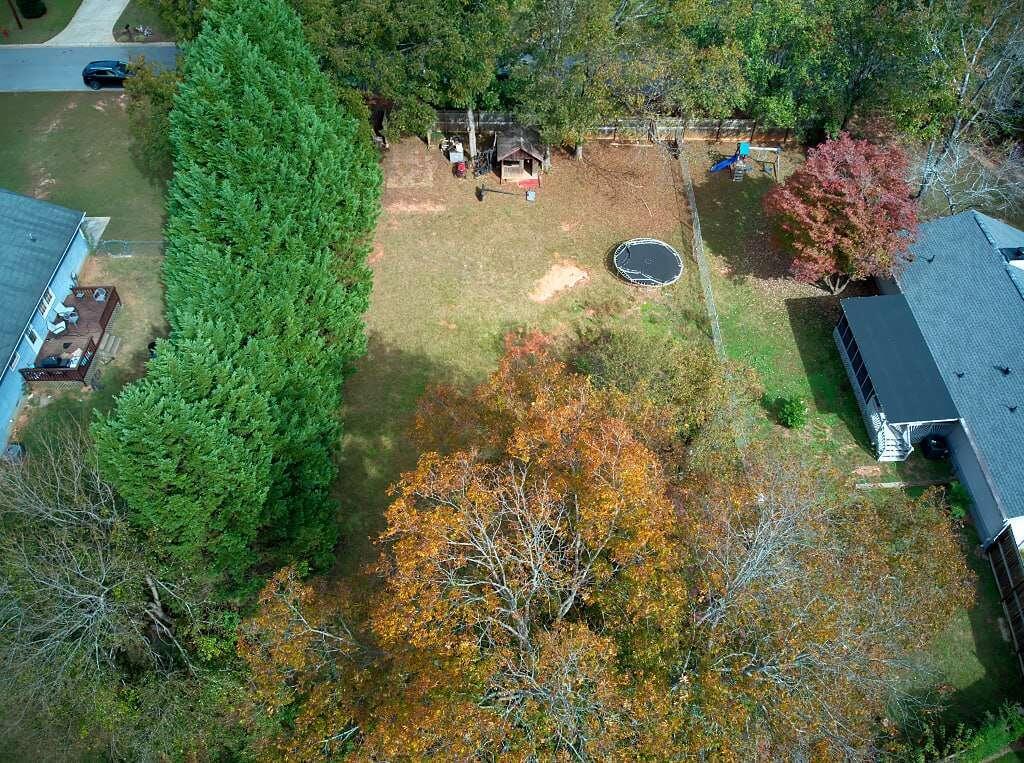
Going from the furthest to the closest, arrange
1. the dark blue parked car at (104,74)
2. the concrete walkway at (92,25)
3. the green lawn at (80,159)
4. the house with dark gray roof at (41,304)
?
the concrete walkway at (92,25) < the dark blue parked car at (104,74) < the green lawn at (80,159) < the house with dark gray roof at (41,304)

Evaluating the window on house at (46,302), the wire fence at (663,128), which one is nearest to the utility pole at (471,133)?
the wire fence at (663,128)

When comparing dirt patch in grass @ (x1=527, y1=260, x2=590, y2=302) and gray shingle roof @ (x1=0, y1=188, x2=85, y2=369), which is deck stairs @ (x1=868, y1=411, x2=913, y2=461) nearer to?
dirt patch in grass @ (x1=527, y1=260, x2=590, y2=302)

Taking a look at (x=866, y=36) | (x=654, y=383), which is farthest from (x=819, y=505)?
(x=866, y=36)

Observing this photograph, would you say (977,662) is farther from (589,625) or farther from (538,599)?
(538,599)

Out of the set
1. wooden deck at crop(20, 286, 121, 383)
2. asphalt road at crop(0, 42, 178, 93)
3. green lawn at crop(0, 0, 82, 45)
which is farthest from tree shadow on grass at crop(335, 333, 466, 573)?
green lawn at crop(0, 0, 82, 45)

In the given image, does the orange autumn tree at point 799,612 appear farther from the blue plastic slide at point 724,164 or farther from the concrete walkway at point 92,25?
the concrete walkway at point 92,25

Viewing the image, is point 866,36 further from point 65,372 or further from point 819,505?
point 65,372
